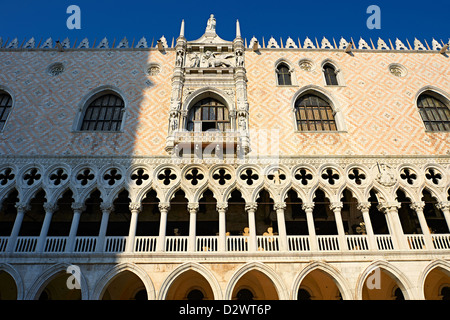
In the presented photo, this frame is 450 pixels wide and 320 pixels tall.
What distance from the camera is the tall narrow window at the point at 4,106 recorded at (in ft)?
44.3

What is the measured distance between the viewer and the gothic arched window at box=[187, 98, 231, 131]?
13508mm

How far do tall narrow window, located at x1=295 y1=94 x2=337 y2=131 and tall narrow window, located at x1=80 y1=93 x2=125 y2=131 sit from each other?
7726 mm

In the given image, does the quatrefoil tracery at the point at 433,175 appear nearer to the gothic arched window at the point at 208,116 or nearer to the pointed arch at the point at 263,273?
the pointed arch at the point at 263,273

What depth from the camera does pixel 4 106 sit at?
45.5ft

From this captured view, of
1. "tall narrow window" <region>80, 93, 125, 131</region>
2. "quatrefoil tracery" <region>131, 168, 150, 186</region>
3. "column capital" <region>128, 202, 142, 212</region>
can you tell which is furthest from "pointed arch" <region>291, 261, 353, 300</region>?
"tall narrow window" <region>80, 93, 125, 131</region>

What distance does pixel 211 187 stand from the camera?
11.6 meters

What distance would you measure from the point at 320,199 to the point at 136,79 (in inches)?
387

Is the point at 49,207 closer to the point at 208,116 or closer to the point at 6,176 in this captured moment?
the point at 6,176

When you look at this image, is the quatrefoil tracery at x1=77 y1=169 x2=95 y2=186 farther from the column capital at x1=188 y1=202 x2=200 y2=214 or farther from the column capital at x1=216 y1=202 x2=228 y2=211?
the column capital at x1=216 y1=202 x2=228 y2=211

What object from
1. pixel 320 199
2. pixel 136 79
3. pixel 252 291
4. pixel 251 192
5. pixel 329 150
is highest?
pixel 136 79

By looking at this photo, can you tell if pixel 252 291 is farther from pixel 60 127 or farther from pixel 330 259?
pixel 60 127

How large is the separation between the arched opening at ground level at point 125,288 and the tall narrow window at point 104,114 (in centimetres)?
599

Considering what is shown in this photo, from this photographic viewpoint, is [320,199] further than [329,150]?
Yes

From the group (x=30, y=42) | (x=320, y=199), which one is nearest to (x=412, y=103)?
(x=320, y=199)
